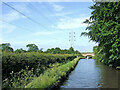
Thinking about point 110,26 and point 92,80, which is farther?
point 110,26

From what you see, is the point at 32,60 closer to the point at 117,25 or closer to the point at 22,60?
the point at 22,60

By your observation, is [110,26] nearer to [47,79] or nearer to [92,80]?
[92,80]

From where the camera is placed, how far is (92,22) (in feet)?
78.6

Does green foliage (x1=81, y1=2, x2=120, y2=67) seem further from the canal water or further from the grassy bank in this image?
the grassy bank

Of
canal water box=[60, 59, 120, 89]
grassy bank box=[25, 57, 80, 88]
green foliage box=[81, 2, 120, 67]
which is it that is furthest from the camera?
green foliage box=[81, 2, 120, 67]

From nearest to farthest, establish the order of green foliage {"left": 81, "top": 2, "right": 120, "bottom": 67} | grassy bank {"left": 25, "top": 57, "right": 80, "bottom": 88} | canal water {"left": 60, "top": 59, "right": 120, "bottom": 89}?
grassy bank {"left": 25, "top": 57, "right": 80, "bottom": 88}, canal water {"left": 60, "top": 59, "right": 120, "bottom": 89}, green foliage {"left": 81, "top": 2, "right": 120, "bottom": 67}

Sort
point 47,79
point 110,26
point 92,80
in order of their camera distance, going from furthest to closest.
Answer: point 110,26
point 92,80
point 47,79

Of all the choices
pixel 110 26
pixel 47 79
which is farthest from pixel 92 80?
pixel 110 26

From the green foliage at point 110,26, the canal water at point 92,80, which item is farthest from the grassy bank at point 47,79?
the green foliage at point 110,26

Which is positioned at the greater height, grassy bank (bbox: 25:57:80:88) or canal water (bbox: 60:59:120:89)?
grassy bank (bbox: 25:57:80:88)

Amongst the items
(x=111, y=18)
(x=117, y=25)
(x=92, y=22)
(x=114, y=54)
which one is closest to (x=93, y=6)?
(x=92, y=22)

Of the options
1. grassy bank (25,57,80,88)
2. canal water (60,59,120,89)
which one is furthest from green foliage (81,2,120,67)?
grassy bank (25,57,80,88)

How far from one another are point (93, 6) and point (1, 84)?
19.5 metres

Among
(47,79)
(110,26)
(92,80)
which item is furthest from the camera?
(110,26)
